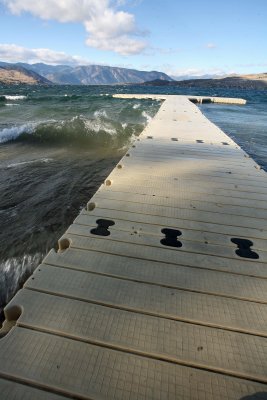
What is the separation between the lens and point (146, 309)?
9.39ft

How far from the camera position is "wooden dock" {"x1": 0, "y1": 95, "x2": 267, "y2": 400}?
218cm

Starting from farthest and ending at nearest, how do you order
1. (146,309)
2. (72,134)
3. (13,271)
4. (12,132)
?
(72,134)
(12,132)
(13,271)
(146,309)

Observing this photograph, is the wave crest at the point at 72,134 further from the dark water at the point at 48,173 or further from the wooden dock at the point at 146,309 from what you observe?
the wooden dock at the point at 146,309

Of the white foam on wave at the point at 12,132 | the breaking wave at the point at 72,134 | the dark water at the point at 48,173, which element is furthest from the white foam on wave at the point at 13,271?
the white foam on wave at the point at 12,132

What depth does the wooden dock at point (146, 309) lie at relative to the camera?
218 centimetres

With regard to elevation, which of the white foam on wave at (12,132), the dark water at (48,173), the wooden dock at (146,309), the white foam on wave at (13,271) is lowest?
the white foam on wave at (13,271)

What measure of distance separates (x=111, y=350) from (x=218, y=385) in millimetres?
929

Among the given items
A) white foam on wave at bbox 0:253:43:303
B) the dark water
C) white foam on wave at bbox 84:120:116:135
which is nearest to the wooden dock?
white foam on wave at bbox 0:253:43:303

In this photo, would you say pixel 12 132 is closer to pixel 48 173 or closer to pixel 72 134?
pixel 72 134

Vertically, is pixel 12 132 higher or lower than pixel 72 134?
higher

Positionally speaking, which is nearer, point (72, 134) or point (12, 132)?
point (12, 132)

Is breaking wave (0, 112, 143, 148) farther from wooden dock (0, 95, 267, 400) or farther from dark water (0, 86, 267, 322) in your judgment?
wooden dock (0, 95, 267, 400)

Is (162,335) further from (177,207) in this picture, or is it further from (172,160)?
(172,160)

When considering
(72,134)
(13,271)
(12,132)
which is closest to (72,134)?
(72,134)
